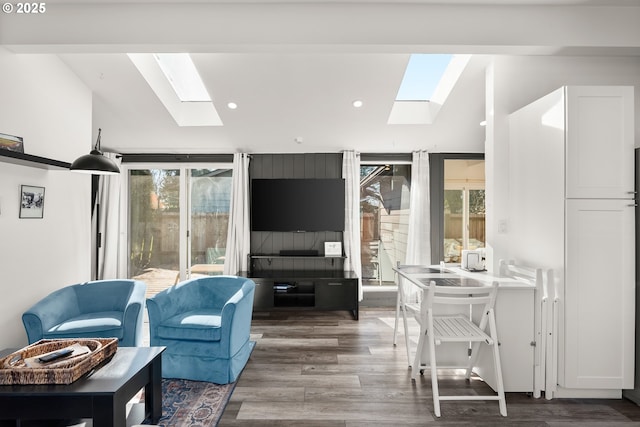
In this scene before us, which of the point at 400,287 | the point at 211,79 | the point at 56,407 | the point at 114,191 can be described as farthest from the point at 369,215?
the point at 56,407

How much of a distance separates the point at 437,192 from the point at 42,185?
4.62 m

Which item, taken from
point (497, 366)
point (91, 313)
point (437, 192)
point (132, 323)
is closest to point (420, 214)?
point (437, 192)

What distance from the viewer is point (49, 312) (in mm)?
2793

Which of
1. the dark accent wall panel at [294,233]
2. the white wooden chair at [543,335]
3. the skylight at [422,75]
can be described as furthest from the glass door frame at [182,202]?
the white wooden chair at [543,335]

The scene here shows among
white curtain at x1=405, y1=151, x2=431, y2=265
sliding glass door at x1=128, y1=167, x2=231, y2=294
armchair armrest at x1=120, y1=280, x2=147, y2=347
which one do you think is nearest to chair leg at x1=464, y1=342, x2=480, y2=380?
white curtain at x1=405, y1=151, x2=431, y2=265

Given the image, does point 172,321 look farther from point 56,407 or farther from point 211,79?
point 211,79

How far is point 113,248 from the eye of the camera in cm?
495

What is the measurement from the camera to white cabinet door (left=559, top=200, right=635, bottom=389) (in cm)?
247

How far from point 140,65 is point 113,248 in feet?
8.85

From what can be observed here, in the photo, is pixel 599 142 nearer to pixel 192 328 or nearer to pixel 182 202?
pixel 192 328

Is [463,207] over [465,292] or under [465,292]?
over

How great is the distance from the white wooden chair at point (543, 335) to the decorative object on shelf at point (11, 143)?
403cm

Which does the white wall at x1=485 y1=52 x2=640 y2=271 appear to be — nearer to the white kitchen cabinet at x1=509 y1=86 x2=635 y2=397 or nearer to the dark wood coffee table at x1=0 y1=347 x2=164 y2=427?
the white kitchen cabinet at x1=509 y1=86 x2=635 y2=397

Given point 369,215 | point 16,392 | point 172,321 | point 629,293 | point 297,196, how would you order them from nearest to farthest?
1. point 16,392
2. point 629,293
3. point 172,321
4. point 297,196
5. point 369,215
